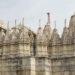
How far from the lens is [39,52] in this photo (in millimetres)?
32688

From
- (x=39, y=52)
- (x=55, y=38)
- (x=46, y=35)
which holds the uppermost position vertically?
(x=46, y=35)

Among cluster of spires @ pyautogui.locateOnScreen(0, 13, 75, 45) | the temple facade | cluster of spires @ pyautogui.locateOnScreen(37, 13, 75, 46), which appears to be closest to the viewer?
the temple facade

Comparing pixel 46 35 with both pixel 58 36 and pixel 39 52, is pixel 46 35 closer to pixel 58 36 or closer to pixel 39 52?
pixel 58 36

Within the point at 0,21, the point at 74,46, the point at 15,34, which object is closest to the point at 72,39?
the point at 74,46

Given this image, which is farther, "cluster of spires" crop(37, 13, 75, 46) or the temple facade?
"cluster of spires" crop(37, 13, 75, 46)

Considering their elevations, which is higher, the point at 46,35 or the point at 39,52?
the point at 46,35

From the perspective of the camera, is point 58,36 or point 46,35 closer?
point 58,36

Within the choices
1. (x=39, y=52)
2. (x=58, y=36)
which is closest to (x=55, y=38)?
(x=58, y=36)

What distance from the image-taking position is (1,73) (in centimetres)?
3319

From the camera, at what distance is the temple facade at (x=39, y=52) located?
32156mm

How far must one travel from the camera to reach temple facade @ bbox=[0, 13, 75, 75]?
1266 inches

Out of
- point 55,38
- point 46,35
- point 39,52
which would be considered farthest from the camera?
point 46,35

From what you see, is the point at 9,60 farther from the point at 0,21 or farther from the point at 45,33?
the point at 0,21

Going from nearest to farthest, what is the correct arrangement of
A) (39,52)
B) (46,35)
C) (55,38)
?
(39,52) → (55,38) → (46,35)
